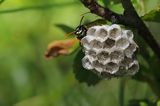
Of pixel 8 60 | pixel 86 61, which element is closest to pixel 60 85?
pixel 8 60

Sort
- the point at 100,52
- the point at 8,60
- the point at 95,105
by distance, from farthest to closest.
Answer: the point at 8,60
the point at 95,105
the point at 100,52

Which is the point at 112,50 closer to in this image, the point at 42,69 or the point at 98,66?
the point at 98,66

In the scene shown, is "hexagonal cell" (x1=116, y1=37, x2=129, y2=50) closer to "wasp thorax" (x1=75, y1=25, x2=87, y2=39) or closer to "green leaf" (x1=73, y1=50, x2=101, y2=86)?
"wasp thorax" (x1=75, y1=25, x2=87, y2=39)

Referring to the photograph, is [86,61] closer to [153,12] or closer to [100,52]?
[100,52]

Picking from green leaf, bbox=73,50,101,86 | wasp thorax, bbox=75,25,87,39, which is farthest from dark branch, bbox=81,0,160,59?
green leaf, bbox=73,50,101,86

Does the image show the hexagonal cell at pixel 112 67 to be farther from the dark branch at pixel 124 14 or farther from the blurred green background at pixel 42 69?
the blurred green background at pixel 42 69
